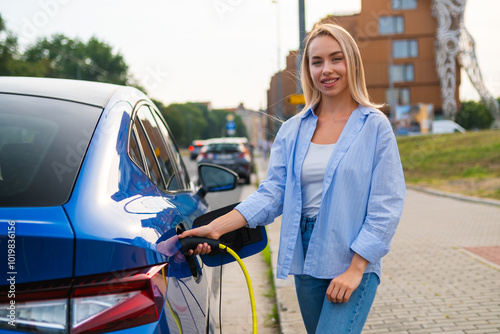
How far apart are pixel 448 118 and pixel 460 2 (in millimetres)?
12232

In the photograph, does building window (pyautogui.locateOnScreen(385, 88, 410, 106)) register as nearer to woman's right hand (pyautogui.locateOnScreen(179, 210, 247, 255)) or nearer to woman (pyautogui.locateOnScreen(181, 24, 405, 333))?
woman (pyautogui.locateOnScreen(181, 24, 405, 333))

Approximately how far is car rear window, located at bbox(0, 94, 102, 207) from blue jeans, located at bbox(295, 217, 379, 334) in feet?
3.02

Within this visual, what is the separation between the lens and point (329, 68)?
87.8 inches

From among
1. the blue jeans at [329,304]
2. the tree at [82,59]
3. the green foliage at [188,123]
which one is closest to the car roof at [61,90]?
the blue jeans at [329,304]

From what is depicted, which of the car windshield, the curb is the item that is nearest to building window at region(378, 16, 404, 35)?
the car windshield

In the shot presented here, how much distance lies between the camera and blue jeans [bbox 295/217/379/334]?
2061mm

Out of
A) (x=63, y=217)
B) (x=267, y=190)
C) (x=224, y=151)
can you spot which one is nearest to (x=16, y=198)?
(x=63, y=217)

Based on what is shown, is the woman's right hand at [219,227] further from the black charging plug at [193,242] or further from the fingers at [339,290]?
the fingers at [339,290]

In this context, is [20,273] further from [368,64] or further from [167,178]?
[368,64]

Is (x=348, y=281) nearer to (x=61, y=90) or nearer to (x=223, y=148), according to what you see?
(x=61, y=90)

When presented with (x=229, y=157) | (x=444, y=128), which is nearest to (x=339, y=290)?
(x=229, y=157)

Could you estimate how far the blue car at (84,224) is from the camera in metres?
1.38

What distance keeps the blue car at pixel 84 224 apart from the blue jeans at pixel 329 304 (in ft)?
1.39

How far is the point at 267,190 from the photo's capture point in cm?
237
